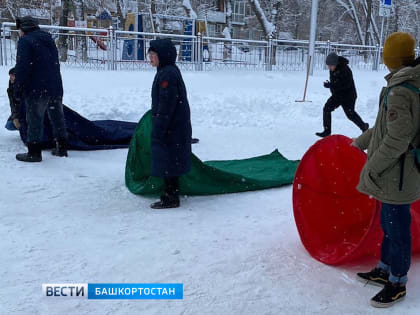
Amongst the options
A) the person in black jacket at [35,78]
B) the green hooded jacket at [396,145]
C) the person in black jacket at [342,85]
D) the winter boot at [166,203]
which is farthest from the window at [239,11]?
the green hooded jacket at [396,145]

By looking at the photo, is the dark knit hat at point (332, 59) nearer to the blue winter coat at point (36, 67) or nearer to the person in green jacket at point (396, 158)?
the blue winter coat at point (36, 67)

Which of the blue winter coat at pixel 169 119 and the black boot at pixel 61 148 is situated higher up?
the blue winter coat at pixel 169 119

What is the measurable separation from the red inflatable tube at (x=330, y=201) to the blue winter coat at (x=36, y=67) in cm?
370

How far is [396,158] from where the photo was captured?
2.62 meters

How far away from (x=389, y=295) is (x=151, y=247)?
1.69 metres

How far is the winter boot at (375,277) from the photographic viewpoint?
3037mm

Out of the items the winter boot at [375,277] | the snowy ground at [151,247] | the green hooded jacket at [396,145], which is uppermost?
the green hooded jacket at [396,145]

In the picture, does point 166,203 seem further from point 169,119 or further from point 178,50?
point 178,50

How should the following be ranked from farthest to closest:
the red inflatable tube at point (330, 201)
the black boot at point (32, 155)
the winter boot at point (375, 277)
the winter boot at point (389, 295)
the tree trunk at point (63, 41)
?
the tree trunk at point (63, 41), the black boot at point (32, 155), the red inflatable tube at point (330, 201), the winter boot at point (375, 277), the winter boot at point (389, 295)

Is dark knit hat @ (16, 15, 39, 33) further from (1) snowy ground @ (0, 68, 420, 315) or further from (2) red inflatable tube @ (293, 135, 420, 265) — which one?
(2) red inflatable tube @ (293, 135, 420, 265)

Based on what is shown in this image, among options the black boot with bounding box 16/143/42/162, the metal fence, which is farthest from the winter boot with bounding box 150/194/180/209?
the metal fence

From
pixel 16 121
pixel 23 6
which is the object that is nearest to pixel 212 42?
pixel 16 121

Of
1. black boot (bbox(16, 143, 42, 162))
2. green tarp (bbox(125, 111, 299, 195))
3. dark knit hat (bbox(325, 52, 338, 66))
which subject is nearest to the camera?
green tarp (bbox(125, 111, 299, 195))

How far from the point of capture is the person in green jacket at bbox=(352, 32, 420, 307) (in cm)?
254
